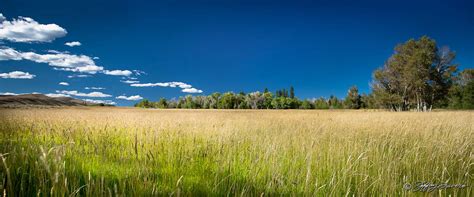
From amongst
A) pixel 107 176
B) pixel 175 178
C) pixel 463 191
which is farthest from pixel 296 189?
pixel 107 176

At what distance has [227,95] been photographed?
103250 mm

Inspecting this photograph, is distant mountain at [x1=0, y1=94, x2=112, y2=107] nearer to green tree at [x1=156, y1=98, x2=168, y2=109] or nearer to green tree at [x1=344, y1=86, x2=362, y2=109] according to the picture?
green tree at [x1=156, y1=98, x2=168, y2=109]

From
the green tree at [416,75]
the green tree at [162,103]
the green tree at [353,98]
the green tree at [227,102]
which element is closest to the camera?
the green tree at [416,75]

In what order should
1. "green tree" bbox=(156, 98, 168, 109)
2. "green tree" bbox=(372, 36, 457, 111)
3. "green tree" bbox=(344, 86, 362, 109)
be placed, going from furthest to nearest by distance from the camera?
1. "green tree" bbox=(156, 98, 168, 109)
2. "green tree" bbox=(344, 86, 362, 109)
3. "green tree" bbox=(372, 36, 457, 111)

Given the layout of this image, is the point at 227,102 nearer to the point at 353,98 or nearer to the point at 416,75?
the point at 353,98

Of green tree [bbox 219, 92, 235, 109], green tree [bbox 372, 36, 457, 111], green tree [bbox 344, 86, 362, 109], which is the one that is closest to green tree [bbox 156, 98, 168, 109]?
green tree [bbox 219, 92, 235, 109]

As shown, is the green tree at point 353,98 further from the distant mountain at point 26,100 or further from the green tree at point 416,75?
the distant mountain at point 26,100

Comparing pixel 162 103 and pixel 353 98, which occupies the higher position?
pixel 353 98

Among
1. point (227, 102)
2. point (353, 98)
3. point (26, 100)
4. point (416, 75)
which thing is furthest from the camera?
point (227, 102)

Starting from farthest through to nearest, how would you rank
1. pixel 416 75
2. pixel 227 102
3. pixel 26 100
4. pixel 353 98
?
1. pixel 227 102
2. pixel 353 98
3. pixel 26 100
4. pixel 416 75

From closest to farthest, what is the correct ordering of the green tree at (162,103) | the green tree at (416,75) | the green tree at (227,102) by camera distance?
the green tree at (416,75)
the green tree at (227,102)
the green tree at (162,103)

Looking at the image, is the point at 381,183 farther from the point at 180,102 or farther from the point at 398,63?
the point at 180,102

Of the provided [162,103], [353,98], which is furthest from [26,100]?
Result: [353,98]

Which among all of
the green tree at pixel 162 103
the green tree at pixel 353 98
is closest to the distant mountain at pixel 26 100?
the green tree at pixel 162 103
